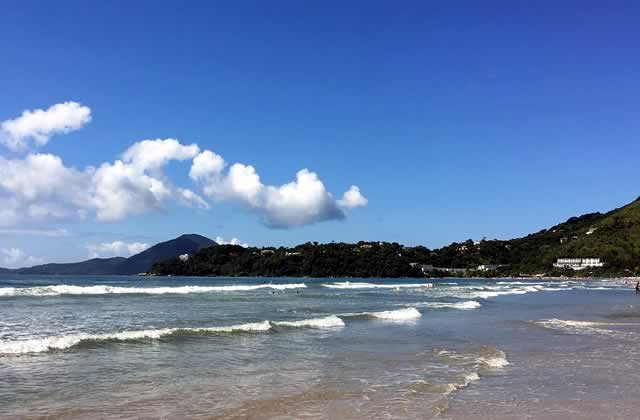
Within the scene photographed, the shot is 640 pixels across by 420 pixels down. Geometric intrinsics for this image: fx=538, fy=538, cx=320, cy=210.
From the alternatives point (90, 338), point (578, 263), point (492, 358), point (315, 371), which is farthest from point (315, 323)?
point (578, 263)

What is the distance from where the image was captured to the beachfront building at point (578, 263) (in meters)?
166

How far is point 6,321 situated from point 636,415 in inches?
937

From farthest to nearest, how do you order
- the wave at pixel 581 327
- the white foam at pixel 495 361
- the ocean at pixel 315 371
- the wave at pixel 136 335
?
the wave at pixel 581 327 < the wave at pixel 136 335 < the white foam at pixel 495 361 < the ocean at pixel 315 371

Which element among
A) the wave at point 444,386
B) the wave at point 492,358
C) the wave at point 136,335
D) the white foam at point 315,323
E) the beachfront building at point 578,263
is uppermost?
the beachfront building at point 578,263

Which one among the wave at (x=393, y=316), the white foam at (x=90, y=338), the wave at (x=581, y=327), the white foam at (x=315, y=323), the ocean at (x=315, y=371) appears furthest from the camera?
the wave at (x=393, y=316)

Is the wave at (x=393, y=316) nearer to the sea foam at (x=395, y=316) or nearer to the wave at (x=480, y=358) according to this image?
→ the sea foam at (x=395, y=316)

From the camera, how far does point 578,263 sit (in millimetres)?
171625

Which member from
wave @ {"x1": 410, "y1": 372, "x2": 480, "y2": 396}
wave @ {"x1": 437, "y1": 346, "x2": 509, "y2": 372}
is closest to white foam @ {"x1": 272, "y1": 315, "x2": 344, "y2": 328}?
wave @ {"x1": 437, "y1": 346, "x2": 509, "y2": 372}

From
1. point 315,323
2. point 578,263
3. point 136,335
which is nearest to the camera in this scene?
point 136,335

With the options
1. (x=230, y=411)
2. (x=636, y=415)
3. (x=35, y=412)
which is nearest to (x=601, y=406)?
(x=636, y=415)

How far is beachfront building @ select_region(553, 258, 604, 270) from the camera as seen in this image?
546 feet

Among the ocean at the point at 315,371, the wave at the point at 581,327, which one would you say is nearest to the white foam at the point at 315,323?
the ocean at the point at 315,371

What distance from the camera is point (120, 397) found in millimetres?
9898

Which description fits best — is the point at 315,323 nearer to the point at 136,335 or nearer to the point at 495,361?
the point at 136,335
